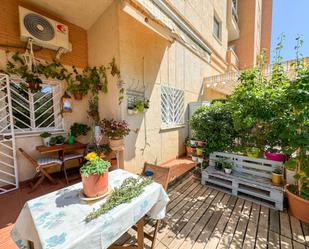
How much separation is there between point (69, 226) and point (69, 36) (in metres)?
4.26

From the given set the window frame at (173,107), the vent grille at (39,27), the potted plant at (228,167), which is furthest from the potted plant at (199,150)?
the vent grille at (39,27)

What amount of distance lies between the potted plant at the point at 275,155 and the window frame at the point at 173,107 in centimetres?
270

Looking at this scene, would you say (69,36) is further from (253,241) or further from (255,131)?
(253,241)

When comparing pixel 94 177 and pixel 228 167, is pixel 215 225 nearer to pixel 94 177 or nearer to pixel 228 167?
pixel 228 167

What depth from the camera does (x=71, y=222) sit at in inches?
44.2

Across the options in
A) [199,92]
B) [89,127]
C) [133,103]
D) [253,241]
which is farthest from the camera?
[199,92]

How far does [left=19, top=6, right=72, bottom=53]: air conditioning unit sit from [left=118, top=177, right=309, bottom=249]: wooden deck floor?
4.01 metres

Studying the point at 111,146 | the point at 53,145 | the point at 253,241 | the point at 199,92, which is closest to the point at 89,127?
the point at 53,145

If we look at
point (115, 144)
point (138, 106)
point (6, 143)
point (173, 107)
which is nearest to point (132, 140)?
point (115, 144)

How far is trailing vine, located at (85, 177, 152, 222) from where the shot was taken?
1.21 meters

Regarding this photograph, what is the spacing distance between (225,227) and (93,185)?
211 centimetres

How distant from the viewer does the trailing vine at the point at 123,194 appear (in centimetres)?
121

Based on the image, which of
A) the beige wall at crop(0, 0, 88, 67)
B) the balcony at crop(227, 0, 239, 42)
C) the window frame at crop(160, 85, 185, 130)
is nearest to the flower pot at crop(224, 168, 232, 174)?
the window frame at crop(160, 85, 185, 130)

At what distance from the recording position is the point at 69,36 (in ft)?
12.4
